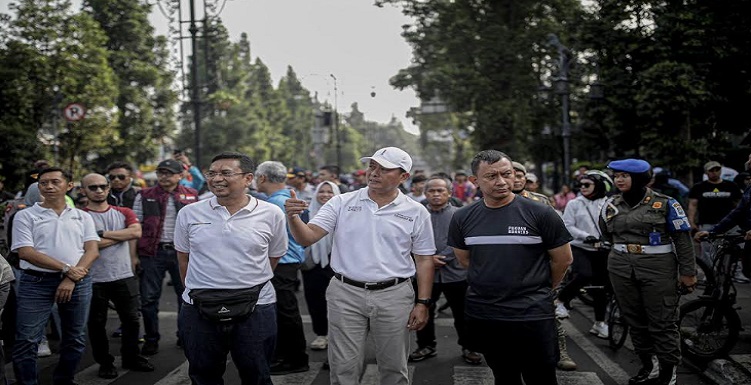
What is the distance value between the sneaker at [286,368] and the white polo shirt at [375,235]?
2297 millimetres

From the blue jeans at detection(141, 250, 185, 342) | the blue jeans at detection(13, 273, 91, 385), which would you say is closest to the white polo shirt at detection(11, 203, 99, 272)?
the blue jeans at detection(13, 273, 91, 385)

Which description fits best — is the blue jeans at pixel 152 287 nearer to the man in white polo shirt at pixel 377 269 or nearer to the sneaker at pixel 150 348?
the sneaker at pixel 150 348

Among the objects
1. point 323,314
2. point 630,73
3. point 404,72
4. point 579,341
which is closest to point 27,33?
point 404,72

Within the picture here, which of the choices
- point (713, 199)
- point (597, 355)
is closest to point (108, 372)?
point (597, 355)

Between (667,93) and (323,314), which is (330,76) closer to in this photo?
(667,93)

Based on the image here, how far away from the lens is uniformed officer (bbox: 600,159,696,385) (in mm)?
5320

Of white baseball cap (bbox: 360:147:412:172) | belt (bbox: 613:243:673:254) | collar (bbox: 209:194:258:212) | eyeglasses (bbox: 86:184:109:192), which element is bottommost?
belt (bbox: 613:243:673:254)

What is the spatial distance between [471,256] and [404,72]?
31.6 m

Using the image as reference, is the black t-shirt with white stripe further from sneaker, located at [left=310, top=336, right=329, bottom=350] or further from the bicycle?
sneaker, located at [left=310, top=336, right=329, bottom=350]

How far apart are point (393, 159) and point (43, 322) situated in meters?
3.08

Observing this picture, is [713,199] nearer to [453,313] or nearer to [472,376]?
[453,313]

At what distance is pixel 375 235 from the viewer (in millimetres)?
4344

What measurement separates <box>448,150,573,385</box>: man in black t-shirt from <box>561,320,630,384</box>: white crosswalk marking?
7.34ft

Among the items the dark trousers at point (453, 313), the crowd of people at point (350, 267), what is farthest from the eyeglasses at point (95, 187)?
the dark trousers at point (453, 313)
